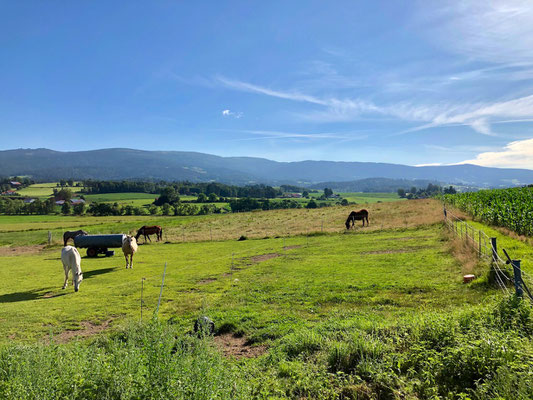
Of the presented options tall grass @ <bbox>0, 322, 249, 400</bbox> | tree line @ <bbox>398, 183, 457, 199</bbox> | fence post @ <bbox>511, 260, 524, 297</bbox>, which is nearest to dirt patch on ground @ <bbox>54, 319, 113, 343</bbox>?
tall grass @ <bbox>0, 322, 249, 400</bbox>

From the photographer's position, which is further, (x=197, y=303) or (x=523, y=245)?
(x=523, y=245)

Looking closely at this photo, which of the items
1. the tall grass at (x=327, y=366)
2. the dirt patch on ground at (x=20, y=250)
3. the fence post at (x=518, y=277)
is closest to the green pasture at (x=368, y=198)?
the dirt patch on ground at (x=20, y=250)

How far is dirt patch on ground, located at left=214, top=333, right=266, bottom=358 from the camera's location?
264 inches

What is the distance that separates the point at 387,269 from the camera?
13219 millimetres

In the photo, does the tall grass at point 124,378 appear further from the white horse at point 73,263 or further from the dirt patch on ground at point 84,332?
the white horse at point 73,263

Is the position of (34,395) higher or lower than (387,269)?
higher

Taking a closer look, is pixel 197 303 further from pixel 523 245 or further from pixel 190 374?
pixel 523 245

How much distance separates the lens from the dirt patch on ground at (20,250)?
25.9 m

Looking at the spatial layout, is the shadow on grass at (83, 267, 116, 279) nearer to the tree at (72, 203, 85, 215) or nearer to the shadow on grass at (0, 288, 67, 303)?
the shadow on grass at (0, 288, 67, 303)

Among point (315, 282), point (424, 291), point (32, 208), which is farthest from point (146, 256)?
point (32, 208)

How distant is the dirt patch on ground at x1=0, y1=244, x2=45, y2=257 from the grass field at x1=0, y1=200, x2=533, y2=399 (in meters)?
10.3

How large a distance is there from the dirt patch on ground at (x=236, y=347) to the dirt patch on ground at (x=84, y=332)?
3714 millimetres

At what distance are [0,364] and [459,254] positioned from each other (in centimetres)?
1616

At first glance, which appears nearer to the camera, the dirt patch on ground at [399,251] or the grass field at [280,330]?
the grass field at [280,330]
